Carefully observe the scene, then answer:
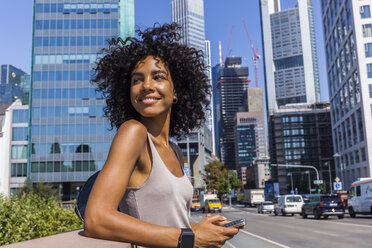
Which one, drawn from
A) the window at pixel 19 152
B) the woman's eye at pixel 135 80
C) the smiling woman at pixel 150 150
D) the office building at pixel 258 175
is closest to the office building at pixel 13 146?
the window at pixel 19 152

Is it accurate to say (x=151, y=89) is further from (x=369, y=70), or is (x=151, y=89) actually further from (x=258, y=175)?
(x=258, y=175)

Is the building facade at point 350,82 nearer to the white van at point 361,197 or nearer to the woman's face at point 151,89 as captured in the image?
the white van at point 361,197

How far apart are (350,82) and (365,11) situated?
383 inches

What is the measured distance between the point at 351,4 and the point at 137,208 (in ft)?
182

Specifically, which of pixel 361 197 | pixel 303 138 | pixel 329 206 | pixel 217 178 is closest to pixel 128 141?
pixel 329 206

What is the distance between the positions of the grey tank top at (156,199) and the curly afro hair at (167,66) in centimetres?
66

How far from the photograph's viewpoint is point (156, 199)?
1.54 m

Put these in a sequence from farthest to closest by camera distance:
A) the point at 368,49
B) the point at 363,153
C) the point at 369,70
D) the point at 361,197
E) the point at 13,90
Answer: the point at 13,90
the point at 363,153
the point at 368,49
the point at 369,70
the point at 361,197

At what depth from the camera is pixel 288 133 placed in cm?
12062

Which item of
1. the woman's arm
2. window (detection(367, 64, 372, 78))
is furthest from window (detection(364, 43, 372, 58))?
the woman's arm

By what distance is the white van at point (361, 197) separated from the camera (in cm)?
2230

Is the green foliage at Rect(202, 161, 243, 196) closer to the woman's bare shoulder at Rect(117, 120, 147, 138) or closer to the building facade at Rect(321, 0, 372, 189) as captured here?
the building facade at Rect(321, 0, 372, 189)

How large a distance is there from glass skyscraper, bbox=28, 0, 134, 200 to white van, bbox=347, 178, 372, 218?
127ft

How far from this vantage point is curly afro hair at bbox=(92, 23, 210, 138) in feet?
6.78
